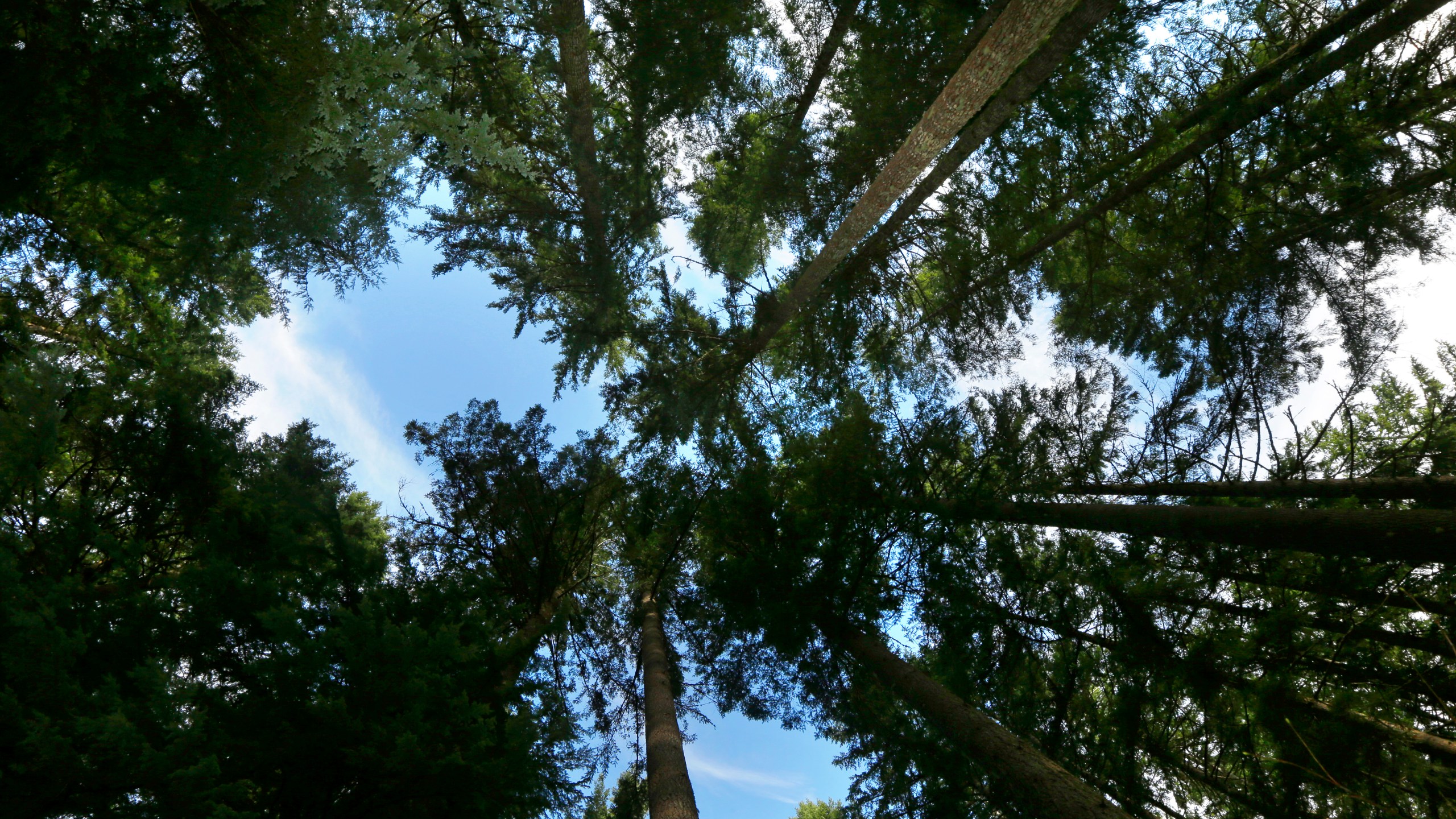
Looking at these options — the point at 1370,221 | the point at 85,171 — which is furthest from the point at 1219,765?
the point at 85,171

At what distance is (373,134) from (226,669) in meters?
3.84

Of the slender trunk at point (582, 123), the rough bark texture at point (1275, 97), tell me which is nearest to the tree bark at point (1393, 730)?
the rough bark texture at point (1275, 97)

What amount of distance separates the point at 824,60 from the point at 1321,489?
7007mm

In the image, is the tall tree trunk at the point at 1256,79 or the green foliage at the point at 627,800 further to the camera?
the green foliage at the point at 627,800

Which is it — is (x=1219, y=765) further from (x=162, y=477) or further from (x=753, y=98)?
(x=162, y=477)

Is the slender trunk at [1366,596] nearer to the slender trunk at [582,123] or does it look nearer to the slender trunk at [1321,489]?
the slender trunk at [1321,489]

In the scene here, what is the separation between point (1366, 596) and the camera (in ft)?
15.6

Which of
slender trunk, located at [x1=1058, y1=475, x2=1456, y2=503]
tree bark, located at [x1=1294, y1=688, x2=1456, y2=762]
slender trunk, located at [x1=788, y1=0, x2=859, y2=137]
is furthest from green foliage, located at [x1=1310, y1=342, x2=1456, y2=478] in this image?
slender trunk, located at [x1=788, y1=0, x2=859, y2=137]

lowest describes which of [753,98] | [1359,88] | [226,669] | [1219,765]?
[226,669]

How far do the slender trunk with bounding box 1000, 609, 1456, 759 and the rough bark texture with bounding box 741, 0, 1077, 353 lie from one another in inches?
191

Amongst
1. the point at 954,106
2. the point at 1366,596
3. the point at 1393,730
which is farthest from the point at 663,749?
→ the point at 954,106

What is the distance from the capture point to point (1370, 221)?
6.45 meters

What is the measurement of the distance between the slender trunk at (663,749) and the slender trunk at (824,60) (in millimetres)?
7061

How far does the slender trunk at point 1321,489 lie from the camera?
512cm
